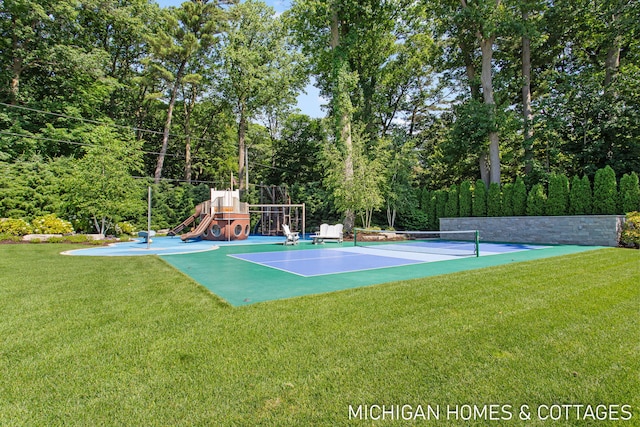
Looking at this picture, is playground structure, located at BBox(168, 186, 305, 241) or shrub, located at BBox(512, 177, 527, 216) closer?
shrub, located at BBox(512, 177, 527, 216)

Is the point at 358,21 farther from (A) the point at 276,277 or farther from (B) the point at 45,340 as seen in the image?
(B) the point at 45,340

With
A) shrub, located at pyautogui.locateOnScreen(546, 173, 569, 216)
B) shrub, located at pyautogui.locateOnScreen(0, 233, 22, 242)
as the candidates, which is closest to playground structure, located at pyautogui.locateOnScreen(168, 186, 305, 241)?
shrub, located at pyautogui.locateOnScreen(0, 233, 22, 242)

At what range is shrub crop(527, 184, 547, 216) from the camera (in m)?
15.8

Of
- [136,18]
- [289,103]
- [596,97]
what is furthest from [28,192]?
[596,97]

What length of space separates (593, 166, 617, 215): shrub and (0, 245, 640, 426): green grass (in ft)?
38.0

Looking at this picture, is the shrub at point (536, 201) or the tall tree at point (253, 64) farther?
the tall tree at point (253, 64)

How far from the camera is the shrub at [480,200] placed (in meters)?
18.2

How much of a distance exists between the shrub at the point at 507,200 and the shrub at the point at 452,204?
2.69 m

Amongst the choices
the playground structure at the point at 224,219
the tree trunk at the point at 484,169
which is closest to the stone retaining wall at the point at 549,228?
the tree trunk at the point at 484,169

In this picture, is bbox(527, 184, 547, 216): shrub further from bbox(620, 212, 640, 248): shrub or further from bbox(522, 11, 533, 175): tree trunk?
bbox(620, 212, 640, 248): shrub

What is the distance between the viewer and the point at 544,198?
1577 centimetres

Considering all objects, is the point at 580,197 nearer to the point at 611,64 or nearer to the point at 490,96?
the point at 490,96

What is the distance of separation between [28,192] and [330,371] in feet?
68.8

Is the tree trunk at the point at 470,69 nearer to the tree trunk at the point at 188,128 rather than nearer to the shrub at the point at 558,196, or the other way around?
the shrub at the point at 558,196
